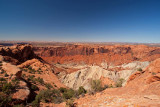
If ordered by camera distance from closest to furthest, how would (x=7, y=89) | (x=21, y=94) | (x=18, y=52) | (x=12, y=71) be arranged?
(x=7, y=89), (x=21, y=94), (x=12, y=71), (x=18, y=52)

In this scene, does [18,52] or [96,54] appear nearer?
[18,52]

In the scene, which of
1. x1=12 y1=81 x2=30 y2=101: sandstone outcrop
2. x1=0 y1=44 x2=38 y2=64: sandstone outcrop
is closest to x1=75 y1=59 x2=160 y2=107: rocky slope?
x1=12 y1=81 x2=30 y2=101: sandstone outcrop

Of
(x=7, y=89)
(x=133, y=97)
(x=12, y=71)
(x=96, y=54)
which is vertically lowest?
(x=96, y=54)

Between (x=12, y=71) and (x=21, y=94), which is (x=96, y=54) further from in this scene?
(x=21, y=94)

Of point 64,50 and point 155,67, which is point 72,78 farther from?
point 64,50

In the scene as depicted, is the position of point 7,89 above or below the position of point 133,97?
below

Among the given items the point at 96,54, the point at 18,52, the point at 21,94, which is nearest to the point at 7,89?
the point at 21,94

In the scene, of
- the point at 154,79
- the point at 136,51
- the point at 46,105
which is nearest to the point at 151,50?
the point at 136,51

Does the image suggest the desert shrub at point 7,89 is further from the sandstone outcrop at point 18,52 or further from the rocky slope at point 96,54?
the rocky slope at point 96,54

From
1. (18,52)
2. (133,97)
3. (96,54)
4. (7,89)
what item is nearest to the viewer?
(133,97)

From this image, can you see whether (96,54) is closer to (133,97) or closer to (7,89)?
(133,97)

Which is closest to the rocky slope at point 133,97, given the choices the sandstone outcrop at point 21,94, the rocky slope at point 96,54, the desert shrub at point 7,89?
the sandstone outcrop at point 21,94
